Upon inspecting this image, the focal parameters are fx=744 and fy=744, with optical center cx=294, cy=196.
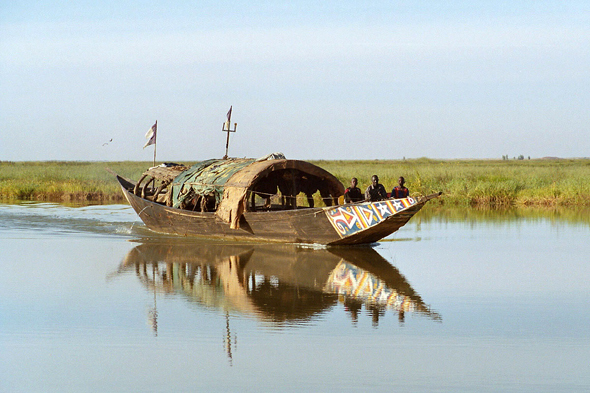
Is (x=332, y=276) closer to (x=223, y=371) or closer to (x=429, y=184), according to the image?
(x=223, y=371)

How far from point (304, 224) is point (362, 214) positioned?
1.27 metres

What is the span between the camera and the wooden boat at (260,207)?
1262cm

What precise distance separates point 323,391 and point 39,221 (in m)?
14.9

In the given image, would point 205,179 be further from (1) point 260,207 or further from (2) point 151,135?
(2) point 151,135

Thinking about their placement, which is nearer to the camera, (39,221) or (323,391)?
(323,391)

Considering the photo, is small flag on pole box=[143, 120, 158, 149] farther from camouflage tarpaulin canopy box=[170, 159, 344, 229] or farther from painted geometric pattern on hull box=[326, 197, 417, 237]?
painted geometric pattern on hull box=[326, 197, 417, 237]

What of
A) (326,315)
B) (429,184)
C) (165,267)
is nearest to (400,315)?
(326,315)

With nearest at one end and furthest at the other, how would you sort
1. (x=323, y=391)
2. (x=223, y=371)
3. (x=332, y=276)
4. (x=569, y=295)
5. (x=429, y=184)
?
(x=323, y=391)
(x=223, y=371)
(x=569, y=295)
(x=332, y=276)
(x=429, y=184)

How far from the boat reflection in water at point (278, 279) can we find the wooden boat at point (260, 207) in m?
0.39

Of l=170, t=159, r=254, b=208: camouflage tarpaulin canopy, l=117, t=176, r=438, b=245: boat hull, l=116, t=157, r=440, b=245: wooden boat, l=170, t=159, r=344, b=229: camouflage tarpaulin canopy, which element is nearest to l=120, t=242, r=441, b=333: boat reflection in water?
l=117, t=176, r=438, b=245: boat hull

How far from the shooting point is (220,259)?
12.6m

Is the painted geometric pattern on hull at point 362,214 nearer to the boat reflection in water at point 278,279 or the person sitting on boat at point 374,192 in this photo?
the boat reflection in water at point 278,279

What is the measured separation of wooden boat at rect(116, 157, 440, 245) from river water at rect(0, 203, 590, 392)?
1.40 feet

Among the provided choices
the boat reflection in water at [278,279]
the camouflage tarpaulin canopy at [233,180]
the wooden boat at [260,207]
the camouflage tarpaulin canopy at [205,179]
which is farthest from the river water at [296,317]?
the camouflage tarpaulin canopy at [205,179]
